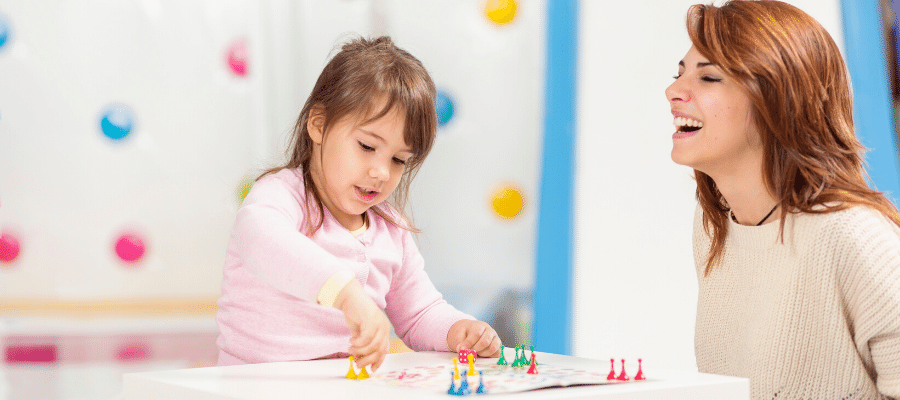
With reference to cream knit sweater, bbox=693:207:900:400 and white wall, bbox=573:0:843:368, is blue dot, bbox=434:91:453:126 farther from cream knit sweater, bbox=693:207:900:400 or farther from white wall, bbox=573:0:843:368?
cream knit sweater, bbox=693:207:900:400

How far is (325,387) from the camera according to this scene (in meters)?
0.68

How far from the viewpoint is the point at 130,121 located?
1292mm

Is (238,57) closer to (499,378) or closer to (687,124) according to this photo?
(687,124)

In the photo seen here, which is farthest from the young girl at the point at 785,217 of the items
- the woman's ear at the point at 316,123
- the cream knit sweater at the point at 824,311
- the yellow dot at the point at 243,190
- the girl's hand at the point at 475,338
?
the yellow dot at the point at 243,190

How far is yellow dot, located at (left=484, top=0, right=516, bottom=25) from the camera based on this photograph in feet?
5.20

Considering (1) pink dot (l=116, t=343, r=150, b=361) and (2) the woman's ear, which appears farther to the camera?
(1) pink dot (l=116, t=343, r=150, b=361)

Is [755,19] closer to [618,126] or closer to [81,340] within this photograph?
[618,126]

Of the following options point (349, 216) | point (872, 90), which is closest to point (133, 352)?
point (349, 216)

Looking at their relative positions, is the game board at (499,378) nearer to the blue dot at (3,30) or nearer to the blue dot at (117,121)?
the blue dot at (117,121)

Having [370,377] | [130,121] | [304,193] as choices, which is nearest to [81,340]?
[130,121]

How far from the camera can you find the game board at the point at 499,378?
25.9 inches

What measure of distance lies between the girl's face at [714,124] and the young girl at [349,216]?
0.34 m

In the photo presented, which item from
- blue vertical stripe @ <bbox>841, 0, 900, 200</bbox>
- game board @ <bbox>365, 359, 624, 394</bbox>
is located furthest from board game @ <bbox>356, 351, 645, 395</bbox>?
blue vertical stripe @ <bbox>841, 0, 900, 200</bbox>

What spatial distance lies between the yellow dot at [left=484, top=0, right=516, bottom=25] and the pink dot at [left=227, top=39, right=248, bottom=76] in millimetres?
470
